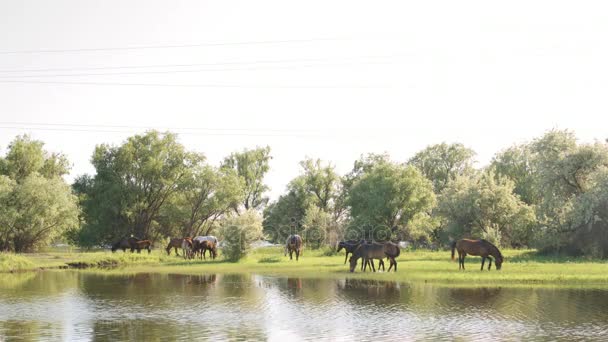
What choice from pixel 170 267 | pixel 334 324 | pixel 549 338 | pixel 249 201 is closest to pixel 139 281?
pixel 170 267

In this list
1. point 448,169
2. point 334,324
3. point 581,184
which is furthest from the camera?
point 448,169

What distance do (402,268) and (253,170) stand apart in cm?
6465

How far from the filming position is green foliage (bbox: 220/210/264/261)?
51.2 metres

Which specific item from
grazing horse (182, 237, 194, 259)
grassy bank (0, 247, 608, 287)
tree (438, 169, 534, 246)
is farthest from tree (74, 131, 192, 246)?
tree (438, 169, 534, 246)

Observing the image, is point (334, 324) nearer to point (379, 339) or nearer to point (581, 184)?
point (379, 339)

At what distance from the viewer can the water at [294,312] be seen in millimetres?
19203

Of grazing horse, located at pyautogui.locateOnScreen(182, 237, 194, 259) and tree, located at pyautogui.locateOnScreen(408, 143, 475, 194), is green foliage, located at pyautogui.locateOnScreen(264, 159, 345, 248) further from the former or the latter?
Result: grazing horse, located at pyautogui.locateOnScreen(182, 237, 194, 259)

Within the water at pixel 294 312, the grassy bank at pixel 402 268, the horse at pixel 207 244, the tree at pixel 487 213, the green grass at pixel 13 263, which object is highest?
the tree at pixel 487 213

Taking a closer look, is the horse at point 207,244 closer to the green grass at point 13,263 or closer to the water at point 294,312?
the green grass at point 13,263

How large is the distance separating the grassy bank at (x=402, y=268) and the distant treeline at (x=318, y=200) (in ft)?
14.5

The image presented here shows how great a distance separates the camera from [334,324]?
68.7ft

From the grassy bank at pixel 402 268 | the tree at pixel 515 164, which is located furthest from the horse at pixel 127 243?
the tree at pixel 515 164

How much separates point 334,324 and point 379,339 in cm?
288

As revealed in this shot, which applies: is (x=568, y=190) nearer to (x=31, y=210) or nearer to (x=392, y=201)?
(x=392, y=201)
